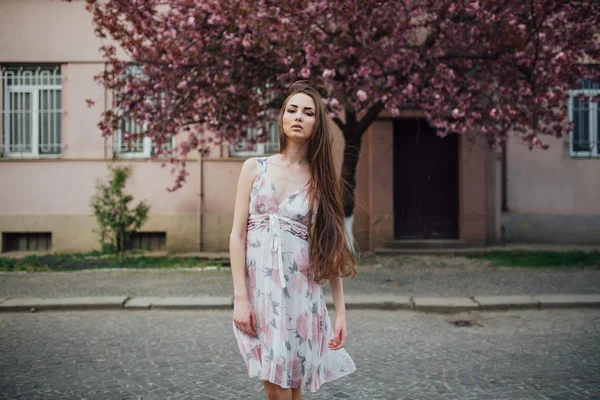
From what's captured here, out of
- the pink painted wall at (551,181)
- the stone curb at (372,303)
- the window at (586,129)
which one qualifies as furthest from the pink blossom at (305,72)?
the window at (586,129)

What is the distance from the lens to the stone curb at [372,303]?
8.25m

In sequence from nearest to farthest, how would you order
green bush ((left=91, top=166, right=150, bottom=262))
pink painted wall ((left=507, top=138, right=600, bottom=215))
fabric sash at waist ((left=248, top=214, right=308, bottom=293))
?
fabric sash at waist ((left=248, top=214, right=308, bottom=293))
green bush ((left=91, top=166, right=150, bottom=262))
pink painted wall ((left=507, top=138, right=600, bottom=215))

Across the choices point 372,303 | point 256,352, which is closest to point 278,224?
point 256,352

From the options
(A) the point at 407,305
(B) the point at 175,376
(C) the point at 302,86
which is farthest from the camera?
(A) the point at 407,305

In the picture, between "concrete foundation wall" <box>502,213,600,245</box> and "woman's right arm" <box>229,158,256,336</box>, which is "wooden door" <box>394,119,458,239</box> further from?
A: "woman's right arm" <box>229,158,256,336</box>

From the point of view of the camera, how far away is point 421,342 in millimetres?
6438

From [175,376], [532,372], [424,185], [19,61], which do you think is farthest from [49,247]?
[532,372]

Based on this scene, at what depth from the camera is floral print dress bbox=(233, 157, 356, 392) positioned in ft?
9.63

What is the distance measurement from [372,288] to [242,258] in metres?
6.60

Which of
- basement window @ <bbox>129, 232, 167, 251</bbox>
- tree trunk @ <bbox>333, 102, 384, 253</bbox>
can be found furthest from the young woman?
basement window @ <bbox>129, 232, 167, 251</bbox>

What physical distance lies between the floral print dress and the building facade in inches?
431

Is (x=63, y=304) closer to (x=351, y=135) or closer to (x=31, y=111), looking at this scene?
(x=351, y=135)

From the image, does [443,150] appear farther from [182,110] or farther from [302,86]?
[302,86]

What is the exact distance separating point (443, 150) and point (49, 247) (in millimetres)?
9317
